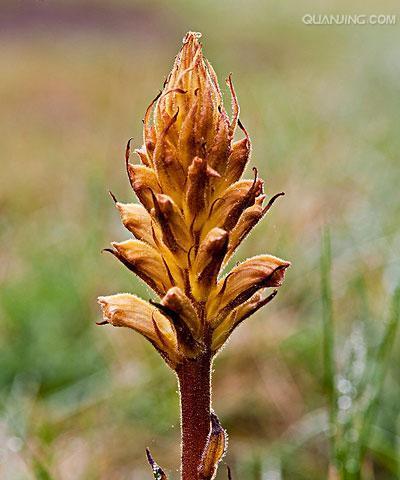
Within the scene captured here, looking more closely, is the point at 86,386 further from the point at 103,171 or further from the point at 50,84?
the point at 50,84

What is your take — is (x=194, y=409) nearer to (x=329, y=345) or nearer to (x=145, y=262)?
(x=145, y=262)

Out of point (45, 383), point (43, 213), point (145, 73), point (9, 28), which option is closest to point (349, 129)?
point (43, 213)

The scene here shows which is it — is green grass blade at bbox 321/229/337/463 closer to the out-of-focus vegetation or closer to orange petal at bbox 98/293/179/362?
the out-of-focus vegetation

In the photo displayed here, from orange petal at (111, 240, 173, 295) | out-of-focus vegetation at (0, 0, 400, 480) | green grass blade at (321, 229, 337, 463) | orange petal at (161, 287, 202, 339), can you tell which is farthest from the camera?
out-of-focus vegetation at (0, 0, 400, 480)

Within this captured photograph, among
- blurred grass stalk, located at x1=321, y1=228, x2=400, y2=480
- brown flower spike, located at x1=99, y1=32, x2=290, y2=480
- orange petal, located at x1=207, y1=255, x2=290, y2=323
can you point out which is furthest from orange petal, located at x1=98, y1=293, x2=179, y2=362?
blurred grass stalk, located at x1=321, y1=228, x2=400, y2=480

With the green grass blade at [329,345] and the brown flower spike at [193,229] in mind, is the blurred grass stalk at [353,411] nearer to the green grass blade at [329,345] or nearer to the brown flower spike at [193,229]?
the green grass blade at [329,345]

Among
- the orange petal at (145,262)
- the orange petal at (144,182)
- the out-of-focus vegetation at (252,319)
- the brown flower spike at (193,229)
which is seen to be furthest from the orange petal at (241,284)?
the out-of-focus vegetation at (252,319)

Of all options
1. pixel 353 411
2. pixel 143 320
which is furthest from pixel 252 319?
pixel 143 320

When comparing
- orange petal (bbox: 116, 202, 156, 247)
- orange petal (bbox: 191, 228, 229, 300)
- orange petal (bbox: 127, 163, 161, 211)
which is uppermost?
orange petal (bbox: 127, 163, 161, 211)
